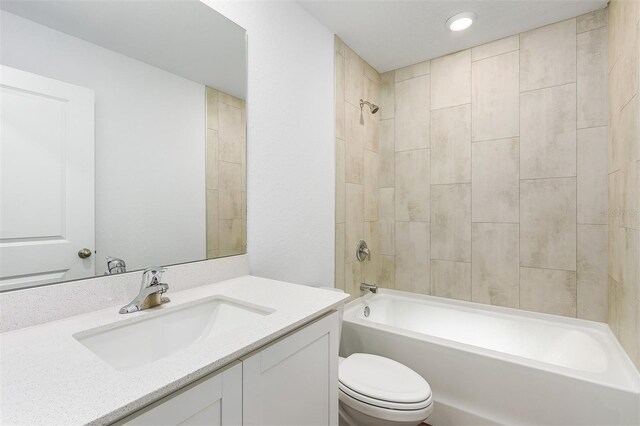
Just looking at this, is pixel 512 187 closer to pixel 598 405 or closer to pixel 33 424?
pixel 598 405

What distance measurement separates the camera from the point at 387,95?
2.74 metres

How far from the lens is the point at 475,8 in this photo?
189cm

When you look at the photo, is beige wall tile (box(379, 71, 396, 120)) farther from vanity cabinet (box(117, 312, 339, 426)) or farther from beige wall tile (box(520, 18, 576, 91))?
vanity cabinet (box(117, 312, 339, 426))

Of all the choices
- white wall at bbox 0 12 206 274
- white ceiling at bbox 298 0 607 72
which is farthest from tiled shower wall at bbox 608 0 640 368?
white wall at bbox 0 12 206 274

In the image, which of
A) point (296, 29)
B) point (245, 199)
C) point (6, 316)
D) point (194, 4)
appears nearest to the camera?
point (6, 316)

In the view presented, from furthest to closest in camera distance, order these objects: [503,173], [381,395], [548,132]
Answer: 1. [503,173]
2. [548,132]
3. [381,395]

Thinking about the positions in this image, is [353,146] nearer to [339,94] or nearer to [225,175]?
[339,94]

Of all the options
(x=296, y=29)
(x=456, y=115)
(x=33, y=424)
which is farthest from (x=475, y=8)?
(x=33, y=424)

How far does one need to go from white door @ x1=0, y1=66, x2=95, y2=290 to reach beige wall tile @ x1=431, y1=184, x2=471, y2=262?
2.27 metres

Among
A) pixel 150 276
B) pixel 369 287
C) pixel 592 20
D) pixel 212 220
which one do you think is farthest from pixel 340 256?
pixel 592 20

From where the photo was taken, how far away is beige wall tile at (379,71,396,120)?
2.71 metres

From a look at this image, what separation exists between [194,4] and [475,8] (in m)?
1.68

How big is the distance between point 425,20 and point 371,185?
4.09 ft

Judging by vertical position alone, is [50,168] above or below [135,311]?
above
